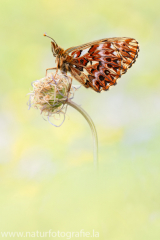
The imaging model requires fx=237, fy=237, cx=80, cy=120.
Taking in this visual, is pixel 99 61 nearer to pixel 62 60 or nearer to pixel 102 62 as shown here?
pixel 102 62

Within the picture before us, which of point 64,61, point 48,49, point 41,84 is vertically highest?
point 48,49

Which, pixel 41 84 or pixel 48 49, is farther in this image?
pixel 48 49

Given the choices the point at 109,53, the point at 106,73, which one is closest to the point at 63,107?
the point at 106,73

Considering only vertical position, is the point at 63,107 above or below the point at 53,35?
below

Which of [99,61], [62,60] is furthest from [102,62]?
[62,60]

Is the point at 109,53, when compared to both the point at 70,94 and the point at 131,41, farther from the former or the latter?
the point at 70,94
